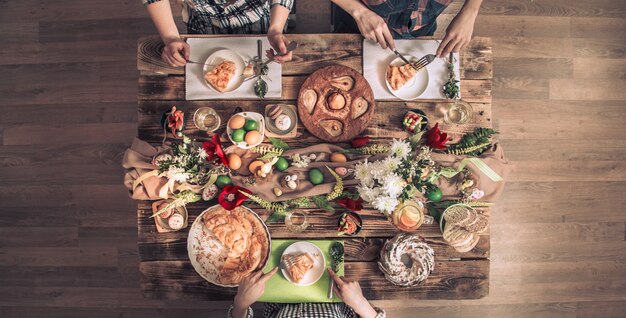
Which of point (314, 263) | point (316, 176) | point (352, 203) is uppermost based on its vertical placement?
point (316, 176)

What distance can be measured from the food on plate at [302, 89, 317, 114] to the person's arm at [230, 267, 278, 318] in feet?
2.61

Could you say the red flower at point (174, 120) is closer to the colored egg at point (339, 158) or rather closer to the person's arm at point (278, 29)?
the person's arm at point (278, 29)

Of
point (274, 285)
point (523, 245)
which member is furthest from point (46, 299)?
point (523, 245)

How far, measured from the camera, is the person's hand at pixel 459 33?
5.67 feet

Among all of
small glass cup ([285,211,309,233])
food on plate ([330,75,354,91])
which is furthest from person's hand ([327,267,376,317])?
food on plate ([330,75,354,91])

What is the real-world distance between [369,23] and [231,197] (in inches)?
40.4

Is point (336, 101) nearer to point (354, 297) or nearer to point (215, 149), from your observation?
point (215, 149)

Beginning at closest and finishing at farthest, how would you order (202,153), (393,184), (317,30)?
(393,184) < (202,153) < (317,30)

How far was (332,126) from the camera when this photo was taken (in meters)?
1.79

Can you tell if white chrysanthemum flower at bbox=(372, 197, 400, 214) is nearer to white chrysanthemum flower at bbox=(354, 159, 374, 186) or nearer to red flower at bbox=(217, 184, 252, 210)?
white chrysanthemum flower at bbox=(354, 159, 374, 186)

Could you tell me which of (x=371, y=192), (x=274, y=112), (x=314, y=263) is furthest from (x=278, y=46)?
(x=314, y=263)

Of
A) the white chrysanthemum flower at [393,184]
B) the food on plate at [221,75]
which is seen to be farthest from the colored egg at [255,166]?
the white chrysanthemum flower at [393,184]

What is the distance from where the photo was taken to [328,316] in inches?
71.9

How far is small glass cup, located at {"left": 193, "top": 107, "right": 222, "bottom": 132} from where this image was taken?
5.81ft
